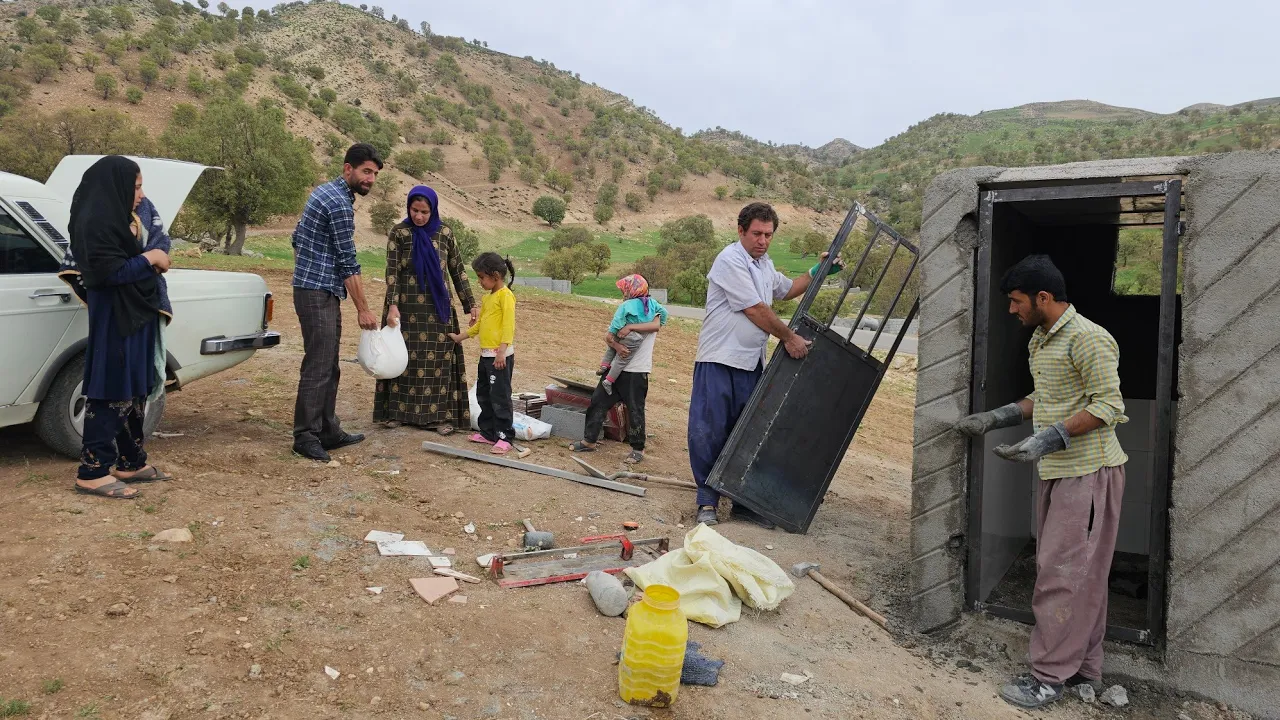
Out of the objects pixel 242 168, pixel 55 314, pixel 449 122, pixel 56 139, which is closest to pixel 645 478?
pixel 55 314

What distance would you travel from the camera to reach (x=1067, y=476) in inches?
133

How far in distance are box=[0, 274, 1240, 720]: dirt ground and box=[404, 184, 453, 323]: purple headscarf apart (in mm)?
1202

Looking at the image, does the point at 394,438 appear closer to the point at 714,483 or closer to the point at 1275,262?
the point at 714,483

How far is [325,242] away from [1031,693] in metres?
4.65

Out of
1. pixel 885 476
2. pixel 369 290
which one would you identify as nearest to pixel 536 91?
pixel 369 290

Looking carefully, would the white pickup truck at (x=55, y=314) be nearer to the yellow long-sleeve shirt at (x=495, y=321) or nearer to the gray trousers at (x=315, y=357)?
the gray trousers at (x=315, y=357)

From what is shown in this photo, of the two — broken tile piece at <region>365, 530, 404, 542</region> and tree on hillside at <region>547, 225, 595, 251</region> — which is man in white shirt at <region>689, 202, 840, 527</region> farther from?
tree on hillside at <region>547, 225, 595, 251</region>

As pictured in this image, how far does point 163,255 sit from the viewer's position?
14.5ft

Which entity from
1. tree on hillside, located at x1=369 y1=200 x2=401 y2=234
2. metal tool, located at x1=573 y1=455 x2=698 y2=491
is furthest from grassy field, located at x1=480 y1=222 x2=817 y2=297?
metal tool, located at x1=573 y1=455 x2=698 y2=491

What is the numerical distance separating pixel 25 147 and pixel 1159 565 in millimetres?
31297

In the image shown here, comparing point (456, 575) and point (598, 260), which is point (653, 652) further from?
point (598, 260)

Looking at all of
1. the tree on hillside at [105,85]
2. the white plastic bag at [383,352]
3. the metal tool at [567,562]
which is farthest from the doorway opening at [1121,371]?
the tree on hillside at [105,85]

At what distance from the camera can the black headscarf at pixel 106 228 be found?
4.11m

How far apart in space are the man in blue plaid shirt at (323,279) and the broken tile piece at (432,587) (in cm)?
200
